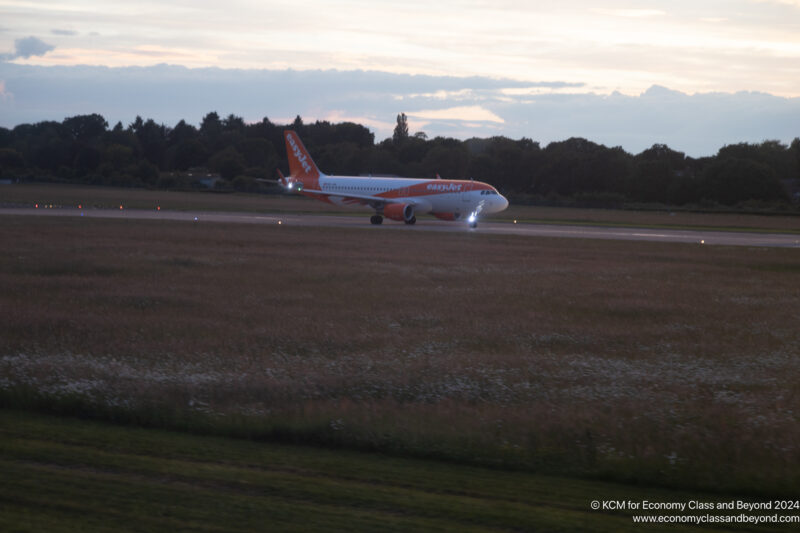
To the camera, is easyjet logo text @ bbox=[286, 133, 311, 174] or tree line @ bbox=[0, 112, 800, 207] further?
tree line @ bbox=[0, 112, 800, 207]

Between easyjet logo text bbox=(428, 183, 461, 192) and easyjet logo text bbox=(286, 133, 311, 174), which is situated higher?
easyjet logo text bbox=(286, 133, 311, 174)

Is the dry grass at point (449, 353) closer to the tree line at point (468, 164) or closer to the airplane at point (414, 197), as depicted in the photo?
the airplane at point (414, 197)

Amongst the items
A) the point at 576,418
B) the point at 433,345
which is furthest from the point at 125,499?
the point at 433,345

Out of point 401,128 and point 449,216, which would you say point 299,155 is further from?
point 401,128

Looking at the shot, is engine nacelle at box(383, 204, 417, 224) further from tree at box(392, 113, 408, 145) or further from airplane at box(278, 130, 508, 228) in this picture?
tree at box(392, 113, 408, 145)

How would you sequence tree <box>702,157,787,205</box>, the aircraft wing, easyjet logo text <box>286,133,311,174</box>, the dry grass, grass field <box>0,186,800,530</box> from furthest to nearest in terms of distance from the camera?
tree <box>702,157,787,205</box> < easyjet logo text <box>286,133,311,174</box> < the aircraft wing < the dry grass < grass field <box>0,186,800,530</box>

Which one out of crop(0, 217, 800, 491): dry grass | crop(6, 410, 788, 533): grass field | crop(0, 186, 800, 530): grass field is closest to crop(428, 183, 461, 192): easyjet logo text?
crop(0, 217, 800, 491): dry grass

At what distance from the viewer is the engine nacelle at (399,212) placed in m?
52.2

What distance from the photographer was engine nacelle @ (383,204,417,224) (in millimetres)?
52188

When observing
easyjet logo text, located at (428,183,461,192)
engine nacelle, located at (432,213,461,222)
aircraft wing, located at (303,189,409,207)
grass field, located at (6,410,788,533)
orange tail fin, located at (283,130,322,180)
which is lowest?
grass field, located at (6,410,788,533)

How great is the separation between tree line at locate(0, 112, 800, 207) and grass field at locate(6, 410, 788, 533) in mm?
92044

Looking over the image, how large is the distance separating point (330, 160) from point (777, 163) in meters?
73.4

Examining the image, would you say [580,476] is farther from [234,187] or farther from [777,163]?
[777,163]

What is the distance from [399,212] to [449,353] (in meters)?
39.9
